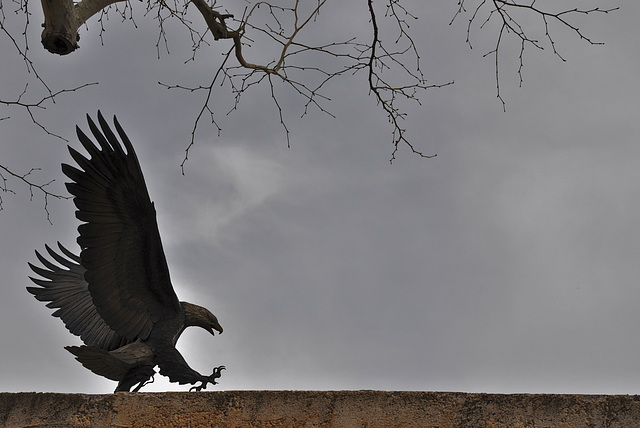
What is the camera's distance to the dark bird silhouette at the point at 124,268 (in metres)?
3.85

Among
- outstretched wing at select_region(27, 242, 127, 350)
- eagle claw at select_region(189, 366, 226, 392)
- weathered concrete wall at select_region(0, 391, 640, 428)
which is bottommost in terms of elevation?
weathered concrete wall at select_region(0, 391, 640, 428)

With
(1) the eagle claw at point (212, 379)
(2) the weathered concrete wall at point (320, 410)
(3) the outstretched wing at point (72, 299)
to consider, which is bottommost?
(2) the weathered concrete wall at point (320, 410)

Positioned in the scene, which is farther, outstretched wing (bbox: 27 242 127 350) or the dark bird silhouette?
outstretched wing (bbox: 27 242 127 350)

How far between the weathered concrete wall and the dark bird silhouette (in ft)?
3.59

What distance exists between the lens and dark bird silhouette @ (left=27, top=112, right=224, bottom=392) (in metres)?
3.85

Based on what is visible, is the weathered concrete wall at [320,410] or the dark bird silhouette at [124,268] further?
the dark bird silhouette at [124,268]

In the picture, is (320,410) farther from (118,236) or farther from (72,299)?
(72,299)

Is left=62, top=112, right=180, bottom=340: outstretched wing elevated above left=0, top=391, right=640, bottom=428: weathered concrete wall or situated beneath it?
elevated above

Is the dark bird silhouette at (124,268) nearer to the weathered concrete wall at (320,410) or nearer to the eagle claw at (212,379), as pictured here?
the eagle claw at (212,379)

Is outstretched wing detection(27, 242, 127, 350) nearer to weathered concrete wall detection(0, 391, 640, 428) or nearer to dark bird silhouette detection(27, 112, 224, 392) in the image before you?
dark bird silhouette detection(27, 112, 224, 392)

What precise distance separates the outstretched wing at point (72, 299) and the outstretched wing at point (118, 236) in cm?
34

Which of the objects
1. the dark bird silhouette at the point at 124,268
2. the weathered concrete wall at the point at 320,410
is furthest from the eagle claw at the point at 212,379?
the weathered concrete wall at the point at 320,410

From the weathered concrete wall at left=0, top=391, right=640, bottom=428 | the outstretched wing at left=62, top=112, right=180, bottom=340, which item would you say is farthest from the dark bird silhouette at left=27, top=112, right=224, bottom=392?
the weathered concrete wall at left=0, top=391, right=640, bottom=428

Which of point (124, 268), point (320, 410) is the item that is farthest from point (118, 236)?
point (320, 410)
